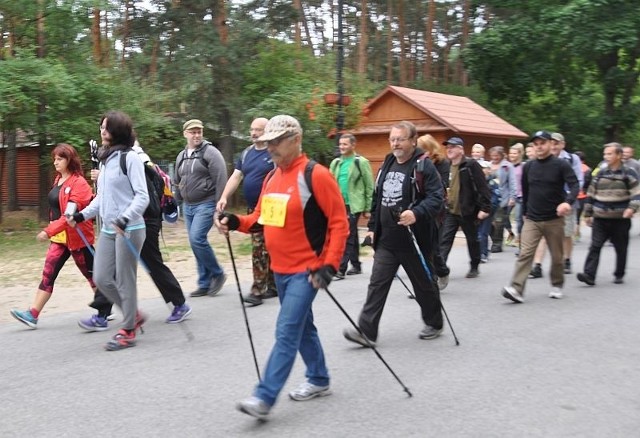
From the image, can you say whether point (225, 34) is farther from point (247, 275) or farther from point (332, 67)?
Answer: point (247, 275)

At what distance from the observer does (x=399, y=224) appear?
5562 mm

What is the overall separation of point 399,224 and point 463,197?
326 cm

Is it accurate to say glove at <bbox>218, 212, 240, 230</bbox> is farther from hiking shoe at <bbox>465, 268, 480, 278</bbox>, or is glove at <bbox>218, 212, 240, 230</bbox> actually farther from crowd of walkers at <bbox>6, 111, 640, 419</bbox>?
hiking shoe at <bbox>465, 268, 480, 278</bbox>

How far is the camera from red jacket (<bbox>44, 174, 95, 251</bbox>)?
20.3 ft

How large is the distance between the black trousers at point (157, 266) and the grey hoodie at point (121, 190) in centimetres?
57

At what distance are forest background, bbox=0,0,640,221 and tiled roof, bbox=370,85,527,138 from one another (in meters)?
1.51

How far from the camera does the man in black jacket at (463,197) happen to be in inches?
334

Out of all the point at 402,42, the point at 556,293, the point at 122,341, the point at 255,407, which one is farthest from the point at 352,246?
the point at 402,42

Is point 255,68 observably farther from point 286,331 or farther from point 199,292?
point 286,331

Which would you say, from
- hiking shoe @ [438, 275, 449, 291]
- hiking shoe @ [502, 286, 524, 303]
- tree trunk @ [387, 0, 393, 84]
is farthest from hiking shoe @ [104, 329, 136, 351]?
tree trunk @ [387, 0, 393, 84]

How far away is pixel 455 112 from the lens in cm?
1817

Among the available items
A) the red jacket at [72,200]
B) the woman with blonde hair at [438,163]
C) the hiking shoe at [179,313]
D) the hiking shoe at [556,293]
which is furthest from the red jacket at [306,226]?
the hiking shoe at [556,293]

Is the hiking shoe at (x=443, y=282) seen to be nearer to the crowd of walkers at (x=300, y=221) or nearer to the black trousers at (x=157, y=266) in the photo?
the crowd of walkers at (x=300, y=221)

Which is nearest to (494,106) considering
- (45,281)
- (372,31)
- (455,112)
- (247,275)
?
(372,31)
